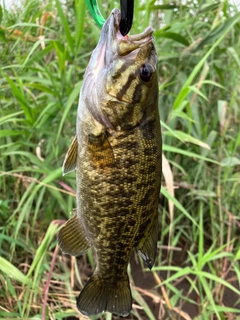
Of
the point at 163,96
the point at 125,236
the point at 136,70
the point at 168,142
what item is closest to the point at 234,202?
the point at 168,142

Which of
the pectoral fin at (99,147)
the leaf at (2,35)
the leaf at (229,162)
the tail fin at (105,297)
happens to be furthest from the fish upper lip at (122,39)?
the leaf at (229,162)

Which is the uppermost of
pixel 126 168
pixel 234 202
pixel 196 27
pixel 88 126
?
pixel 196 27

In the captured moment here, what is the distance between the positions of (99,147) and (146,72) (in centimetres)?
23

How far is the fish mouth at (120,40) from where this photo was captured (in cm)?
101

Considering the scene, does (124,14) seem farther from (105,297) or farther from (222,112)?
(222,112)

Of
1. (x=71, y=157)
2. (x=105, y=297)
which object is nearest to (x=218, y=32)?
(x=71, y=157)

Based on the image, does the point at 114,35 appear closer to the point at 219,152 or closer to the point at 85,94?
the point at 85,94

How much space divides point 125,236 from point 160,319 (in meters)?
1.12

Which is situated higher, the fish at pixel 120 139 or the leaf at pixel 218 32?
the leaf at pixel 218 32

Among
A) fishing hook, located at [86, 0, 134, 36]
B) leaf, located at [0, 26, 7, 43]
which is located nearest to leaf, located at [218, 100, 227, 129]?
leaf, located at [0, 26, 7, 43]

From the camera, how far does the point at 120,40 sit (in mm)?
1034

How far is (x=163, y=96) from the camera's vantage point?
235 cm

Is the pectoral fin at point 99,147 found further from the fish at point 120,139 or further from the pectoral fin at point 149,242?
the pectoral fin at point 149,242

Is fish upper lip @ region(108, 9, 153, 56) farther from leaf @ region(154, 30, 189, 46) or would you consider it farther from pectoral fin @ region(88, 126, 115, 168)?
leaf @ region(154, 30, 189, 46)
